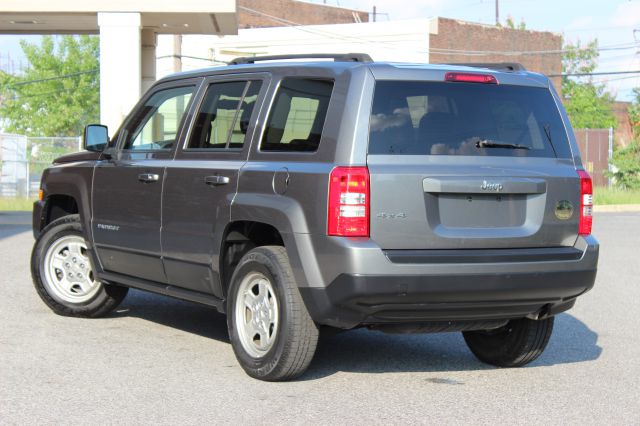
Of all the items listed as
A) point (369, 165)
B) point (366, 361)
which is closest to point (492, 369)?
point (366, 361)

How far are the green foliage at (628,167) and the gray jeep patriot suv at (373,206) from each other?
32.2 metres

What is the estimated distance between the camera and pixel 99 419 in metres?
5.92

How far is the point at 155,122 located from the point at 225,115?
51.7 inches

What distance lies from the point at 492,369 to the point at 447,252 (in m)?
1.50

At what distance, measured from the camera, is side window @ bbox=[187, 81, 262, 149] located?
7.51 metres

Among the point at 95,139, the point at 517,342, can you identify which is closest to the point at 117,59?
the point at 95,139

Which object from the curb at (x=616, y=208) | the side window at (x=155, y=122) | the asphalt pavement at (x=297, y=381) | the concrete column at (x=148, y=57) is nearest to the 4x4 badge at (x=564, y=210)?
the asphalt pavement at (x=297, y=381)

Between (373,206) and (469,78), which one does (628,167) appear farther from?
(373,206)

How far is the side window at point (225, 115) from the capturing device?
24.6 feet

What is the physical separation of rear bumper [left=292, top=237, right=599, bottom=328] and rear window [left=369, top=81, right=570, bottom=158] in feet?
2.34

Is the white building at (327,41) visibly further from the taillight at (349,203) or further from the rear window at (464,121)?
the taillight at (349,203)

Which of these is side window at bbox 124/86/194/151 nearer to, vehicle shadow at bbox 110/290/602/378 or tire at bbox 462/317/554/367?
vehicle shadow at bbox 110/290/602/378

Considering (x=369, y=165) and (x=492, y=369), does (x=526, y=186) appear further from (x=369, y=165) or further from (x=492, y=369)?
(x=492, y=369)

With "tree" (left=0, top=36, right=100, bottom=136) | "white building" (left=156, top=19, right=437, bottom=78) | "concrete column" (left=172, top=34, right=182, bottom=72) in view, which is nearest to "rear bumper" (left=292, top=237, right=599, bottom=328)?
"concrete column" (left=172, top=34, right=182, bottom=72)
